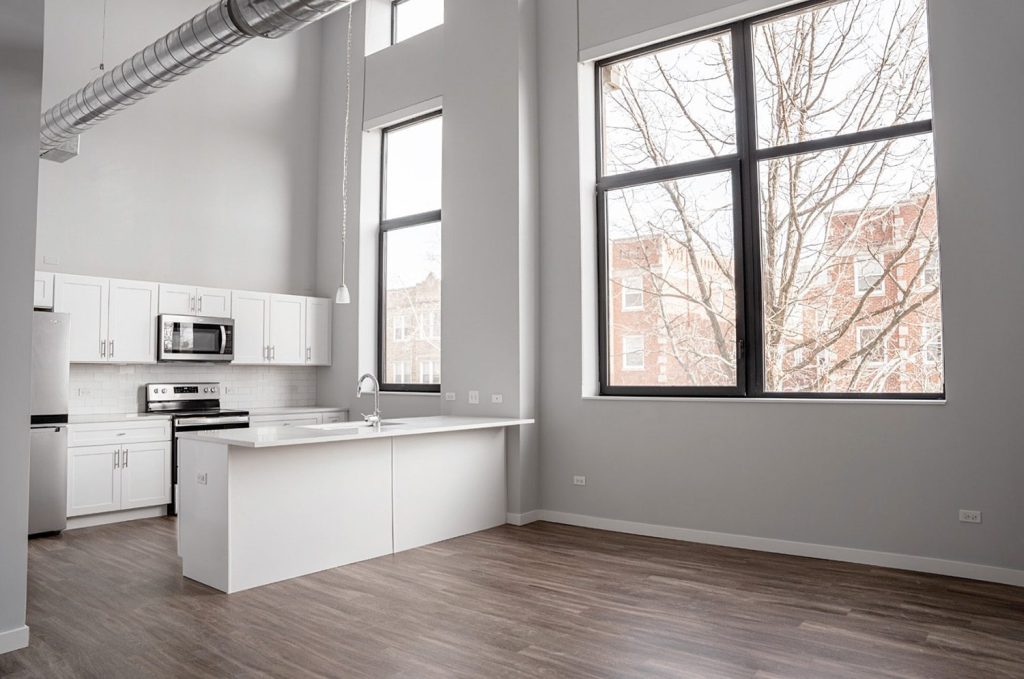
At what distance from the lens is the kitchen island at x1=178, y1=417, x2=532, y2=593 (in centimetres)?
404

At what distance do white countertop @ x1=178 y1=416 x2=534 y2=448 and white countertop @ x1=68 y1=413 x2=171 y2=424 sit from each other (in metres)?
1.44

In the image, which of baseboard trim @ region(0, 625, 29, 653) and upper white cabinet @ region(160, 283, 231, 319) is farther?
upper white cabinet @ region(160, 283, 231, 319)

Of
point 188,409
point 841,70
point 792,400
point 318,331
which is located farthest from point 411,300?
point 841,70

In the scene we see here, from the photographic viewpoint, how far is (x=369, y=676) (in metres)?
2.86

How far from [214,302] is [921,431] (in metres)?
5.99

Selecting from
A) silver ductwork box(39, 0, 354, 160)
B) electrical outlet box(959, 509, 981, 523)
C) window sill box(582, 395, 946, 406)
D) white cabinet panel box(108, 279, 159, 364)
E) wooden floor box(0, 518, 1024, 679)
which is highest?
silver ductwork box(39, 0, 354, 160)

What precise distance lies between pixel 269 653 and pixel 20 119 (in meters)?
2.67

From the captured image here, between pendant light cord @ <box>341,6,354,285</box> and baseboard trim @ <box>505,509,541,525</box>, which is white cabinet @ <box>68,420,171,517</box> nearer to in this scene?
pendant light cord @ <box>341,6,354,285</box>

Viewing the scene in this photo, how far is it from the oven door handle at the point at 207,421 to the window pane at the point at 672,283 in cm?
349

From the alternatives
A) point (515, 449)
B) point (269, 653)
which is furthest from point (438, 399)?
point (269, 653)

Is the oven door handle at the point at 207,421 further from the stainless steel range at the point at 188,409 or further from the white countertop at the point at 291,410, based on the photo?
the white countertop at the point at 291,410

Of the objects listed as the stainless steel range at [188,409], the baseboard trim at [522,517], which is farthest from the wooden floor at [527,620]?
the stainless steel range at [188,409]

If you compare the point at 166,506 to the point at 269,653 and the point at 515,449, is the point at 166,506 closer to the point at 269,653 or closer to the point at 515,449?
the point at 515,449

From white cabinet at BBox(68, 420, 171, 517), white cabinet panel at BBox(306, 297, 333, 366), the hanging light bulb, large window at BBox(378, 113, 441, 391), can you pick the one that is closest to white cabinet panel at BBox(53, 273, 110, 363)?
white cabinet at BBox(68, 420, 171, 517)
